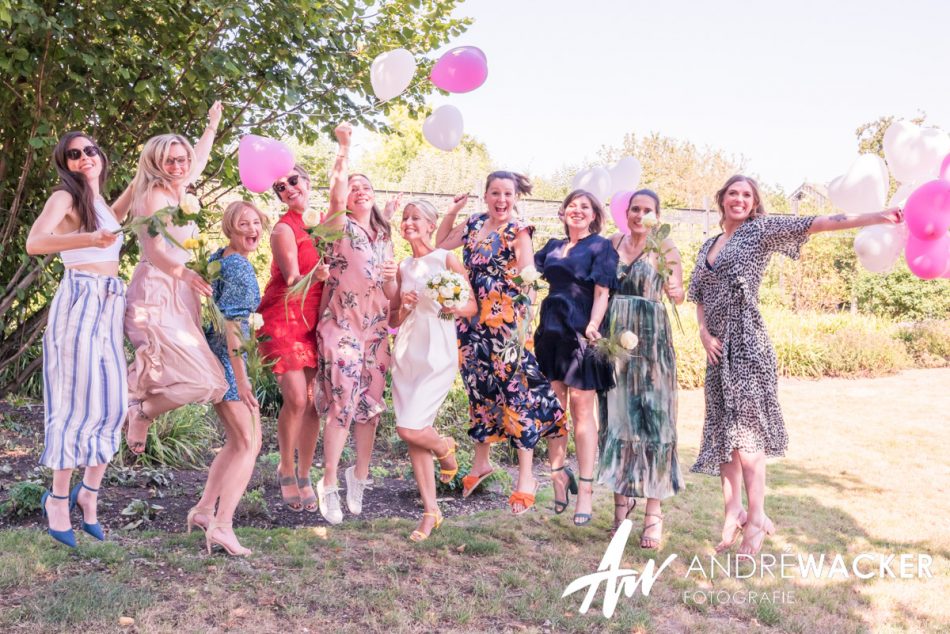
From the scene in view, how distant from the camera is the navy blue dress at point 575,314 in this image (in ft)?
15.6

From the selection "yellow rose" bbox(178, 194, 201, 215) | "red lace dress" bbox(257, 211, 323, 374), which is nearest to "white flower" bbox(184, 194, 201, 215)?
"yellow rose" bbox(178, 194, 201, 215)

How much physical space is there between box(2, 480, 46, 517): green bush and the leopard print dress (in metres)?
4.19

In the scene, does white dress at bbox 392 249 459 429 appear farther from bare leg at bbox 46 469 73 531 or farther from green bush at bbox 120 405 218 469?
green bush at bbox 120 405 218 469

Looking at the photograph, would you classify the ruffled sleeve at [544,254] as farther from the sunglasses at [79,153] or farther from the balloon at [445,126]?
the sunglasses at [79,153]

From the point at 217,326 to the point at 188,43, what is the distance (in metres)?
2.23

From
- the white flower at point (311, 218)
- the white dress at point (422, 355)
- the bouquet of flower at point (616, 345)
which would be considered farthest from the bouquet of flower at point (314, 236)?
the bouquet of flower at point (616, 345)

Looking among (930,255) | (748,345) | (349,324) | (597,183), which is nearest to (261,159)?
(349,324)

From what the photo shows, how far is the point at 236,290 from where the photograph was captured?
4133 mm

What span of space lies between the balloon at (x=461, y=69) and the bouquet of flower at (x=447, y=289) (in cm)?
152

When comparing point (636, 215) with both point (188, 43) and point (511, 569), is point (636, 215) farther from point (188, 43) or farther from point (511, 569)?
point (188, 43)

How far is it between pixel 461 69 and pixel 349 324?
1.89 metres

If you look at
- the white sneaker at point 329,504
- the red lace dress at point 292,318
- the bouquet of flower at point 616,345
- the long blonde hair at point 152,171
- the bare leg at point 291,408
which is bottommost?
the white sneaker at point 329,504

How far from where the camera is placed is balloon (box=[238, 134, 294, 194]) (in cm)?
423

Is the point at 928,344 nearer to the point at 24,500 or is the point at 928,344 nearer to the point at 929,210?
the point at 929,210
